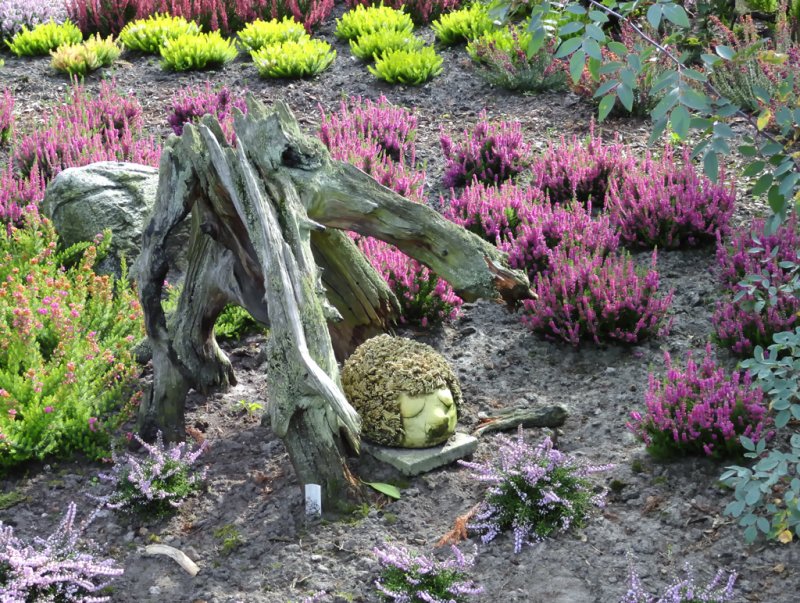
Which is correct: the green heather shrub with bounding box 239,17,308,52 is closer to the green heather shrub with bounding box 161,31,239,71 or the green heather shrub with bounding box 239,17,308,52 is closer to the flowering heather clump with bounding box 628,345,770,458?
the green heather shrub with bounding box 161,31,239,71

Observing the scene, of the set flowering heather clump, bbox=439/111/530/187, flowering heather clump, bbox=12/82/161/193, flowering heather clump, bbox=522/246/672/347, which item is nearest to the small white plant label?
flowering heather clump, bbox=522/246/672/347

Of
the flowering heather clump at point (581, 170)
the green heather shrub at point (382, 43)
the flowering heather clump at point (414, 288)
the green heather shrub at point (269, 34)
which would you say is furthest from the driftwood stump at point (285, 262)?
the green heather shrub at point (269, 34)

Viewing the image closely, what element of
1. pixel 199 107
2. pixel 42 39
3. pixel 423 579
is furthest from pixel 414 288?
pixel 42 39

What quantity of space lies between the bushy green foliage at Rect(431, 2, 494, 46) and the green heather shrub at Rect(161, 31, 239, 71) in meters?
2.56

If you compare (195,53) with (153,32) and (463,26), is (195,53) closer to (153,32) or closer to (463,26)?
(153,32)

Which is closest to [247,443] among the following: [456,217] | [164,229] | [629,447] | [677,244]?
[164,229]

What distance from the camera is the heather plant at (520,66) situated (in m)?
9.66

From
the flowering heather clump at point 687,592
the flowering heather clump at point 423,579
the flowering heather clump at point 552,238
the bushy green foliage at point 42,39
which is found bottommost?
the flowering heather clump at point 423,579

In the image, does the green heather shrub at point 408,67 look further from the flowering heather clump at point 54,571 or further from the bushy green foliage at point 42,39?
the flowering heather clump at point 54,571

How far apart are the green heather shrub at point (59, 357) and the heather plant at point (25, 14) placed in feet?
23.3

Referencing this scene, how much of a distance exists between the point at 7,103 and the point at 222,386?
5.21 m

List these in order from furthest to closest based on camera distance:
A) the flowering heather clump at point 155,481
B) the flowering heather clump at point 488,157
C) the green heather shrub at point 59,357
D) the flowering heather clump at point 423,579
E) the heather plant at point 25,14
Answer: the heather plant at point 25,14 < the flowering heather clump at point 488,157 < the green heather shrub at point 59,357 < the flowering heather clump at point 155,481 < the flowering heather clump at point 423,579

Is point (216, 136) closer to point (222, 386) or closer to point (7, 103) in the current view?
point (222, 386)

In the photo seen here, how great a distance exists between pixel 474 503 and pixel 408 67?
6696 millimetres
